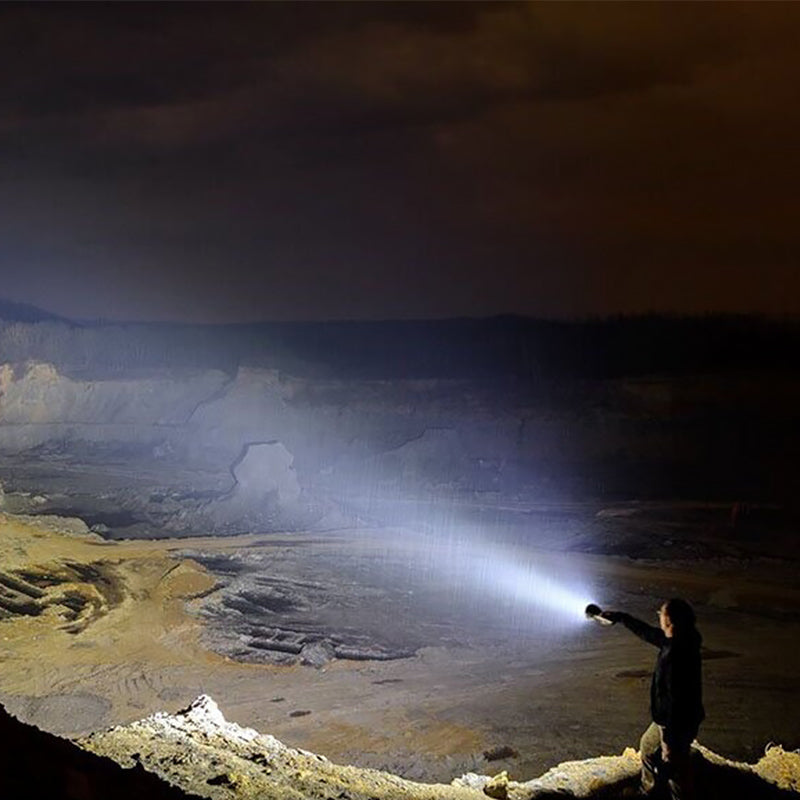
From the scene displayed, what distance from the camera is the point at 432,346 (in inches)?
1850

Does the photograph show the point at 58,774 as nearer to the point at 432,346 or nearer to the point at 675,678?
the point at 675,678

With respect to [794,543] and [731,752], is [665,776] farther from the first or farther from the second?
[794,543]

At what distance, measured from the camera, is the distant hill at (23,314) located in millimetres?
51281

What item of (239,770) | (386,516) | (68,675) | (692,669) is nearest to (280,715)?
(68,675)

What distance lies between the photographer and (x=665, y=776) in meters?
6.17

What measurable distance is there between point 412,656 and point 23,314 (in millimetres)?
45496

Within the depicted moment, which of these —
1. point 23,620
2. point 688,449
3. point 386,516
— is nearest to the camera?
point 23,620

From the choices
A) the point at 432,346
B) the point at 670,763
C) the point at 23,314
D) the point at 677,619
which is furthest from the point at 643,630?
the point at 23,314

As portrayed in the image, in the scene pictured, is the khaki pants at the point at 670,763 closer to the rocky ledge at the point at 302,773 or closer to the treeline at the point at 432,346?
the rocky ledge at the point at 302,773

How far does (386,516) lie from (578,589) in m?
9.40

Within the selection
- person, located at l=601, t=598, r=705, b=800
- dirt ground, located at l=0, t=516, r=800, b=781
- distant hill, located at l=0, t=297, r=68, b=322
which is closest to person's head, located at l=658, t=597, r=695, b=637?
person, located at l=601, t=598, r=705, b=800

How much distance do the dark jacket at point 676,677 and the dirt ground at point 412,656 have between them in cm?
513

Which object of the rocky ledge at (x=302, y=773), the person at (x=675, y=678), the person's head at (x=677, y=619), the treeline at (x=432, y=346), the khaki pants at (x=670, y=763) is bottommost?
the rocky ledge at (x=302, y=773)

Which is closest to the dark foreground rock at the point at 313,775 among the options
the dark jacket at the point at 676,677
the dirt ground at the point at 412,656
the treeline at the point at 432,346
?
the dark jacket at the point at 676,677
